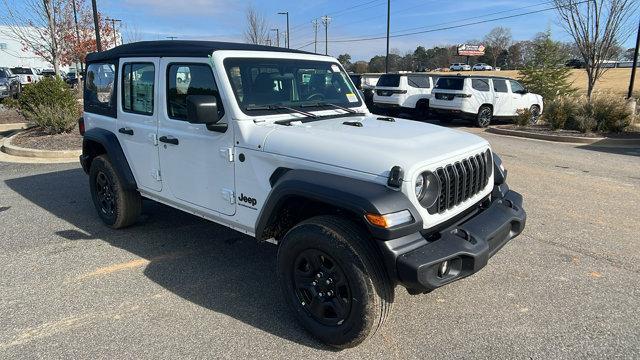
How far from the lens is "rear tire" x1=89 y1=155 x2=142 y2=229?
15.1 feet

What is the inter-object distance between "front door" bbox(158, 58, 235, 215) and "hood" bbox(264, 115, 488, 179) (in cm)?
52

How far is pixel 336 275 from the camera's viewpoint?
2.79m

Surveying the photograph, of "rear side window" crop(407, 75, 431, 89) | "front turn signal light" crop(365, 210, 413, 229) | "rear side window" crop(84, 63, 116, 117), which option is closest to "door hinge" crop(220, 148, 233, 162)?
"front turn signal light" crop(365, 210, 413, 229)

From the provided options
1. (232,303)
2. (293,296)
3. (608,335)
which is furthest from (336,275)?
(608,335)

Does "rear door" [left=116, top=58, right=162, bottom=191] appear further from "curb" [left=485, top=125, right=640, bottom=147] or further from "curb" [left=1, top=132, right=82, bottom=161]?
"curb" [left=485, top=125, right=640, bottom=147]

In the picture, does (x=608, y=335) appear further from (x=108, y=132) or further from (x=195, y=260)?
(x=108, y=132)

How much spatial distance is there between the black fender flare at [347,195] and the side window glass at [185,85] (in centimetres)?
91

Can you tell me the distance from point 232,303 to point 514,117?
14.6m

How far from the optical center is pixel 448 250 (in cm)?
262

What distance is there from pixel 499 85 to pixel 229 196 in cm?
1417

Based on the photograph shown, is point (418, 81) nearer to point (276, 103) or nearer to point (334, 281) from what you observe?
point (276, 103)

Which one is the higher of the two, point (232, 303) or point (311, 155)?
point (311, 155)

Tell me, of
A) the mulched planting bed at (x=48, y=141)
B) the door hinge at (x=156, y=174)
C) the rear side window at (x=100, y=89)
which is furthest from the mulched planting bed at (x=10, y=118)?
the door hinge at (x=156, y=174)

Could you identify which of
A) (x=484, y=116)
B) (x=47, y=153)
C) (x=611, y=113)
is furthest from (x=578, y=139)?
(x=47, y=153)
